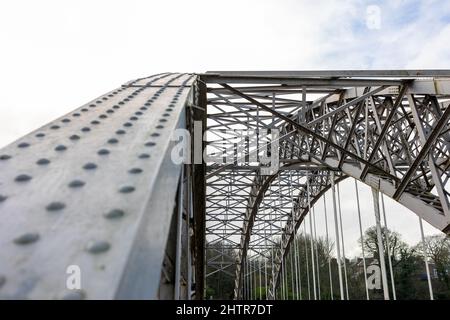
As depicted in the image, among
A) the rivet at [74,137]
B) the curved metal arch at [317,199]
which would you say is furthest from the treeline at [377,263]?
the rivet at [74,137]

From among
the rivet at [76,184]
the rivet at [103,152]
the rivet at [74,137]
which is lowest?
the rivet at [76,184]

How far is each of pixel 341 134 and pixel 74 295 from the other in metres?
10.2

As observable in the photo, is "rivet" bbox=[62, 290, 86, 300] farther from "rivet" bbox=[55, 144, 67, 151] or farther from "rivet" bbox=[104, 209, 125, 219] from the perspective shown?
"rivet" bbox=[55, 144, 67, 151]

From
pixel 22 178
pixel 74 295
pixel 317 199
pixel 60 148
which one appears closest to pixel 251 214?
pixel 317 199

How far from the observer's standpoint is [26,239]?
1091 millimetres

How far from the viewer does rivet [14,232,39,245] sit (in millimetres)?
1085

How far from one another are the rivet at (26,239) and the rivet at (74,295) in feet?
0.80

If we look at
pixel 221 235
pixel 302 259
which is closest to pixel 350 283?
pixel 302 259

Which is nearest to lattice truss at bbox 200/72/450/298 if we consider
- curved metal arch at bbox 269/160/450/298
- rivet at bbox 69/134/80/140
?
curved metal arch at bbox 269/160/450/298

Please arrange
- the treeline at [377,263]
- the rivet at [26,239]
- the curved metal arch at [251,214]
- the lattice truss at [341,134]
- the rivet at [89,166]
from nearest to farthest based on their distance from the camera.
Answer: the rivet at [26,239] < the rivet at [89,166] < the lattice truss at [341,134] < the curved metal arch at [251,214] < the treeline at [377,263]

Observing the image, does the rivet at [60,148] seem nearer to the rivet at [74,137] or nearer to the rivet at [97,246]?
the rivet at [74,137]

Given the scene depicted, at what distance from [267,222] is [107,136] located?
2405cm

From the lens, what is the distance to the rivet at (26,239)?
3.56 feet
